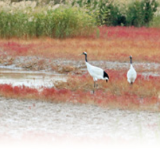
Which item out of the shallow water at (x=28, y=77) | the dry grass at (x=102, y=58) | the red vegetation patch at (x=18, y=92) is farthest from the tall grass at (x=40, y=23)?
the red vegetation patch at (x=18, y=92)

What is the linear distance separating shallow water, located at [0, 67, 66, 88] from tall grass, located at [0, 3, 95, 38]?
18.1 ft

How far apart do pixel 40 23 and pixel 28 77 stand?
8.39m

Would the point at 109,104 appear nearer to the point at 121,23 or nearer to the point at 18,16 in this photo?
the point at 18,16

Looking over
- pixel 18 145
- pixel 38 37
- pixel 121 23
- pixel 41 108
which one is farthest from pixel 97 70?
pixel 121 23

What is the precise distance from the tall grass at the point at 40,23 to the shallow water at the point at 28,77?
5505mm

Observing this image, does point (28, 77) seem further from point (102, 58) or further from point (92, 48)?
point (92, 48)

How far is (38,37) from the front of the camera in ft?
81.5

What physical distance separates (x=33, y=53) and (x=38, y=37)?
366 cm

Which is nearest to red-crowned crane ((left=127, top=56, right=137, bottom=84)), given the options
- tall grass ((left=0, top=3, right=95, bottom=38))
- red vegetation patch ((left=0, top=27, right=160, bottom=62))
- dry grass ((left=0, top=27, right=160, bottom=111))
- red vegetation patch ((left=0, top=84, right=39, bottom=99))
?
dry grass ((left=0, top=27, right=160, bottom=111))

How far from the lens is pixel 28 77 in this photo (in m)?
16.6

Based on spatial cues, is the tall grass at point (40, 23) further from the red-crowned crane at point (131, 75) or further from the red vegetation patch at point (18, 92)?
the red-crowned crane at point (131, 75)

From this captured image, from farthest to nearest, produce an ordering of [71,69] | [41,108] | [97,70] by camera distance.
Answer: [71,69] → [97,70] → [41,108]

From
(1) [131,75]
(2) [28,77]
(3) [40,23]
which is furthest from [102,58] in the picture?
(1) [131,75]

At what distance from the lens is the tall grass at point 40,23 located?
79.9ft
